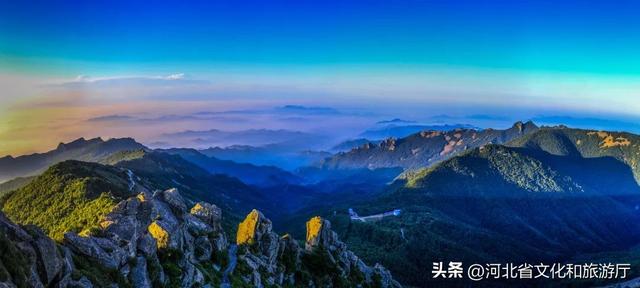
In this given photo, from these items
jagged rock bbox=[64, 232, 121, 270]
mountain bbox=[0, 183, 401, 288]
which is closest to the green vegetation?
mountain bbox=[0, 183, 401, 288]

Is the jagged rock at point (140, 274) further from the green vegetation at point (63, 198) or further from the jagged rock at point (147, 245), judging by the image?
the green vegetation at point (63, 198)

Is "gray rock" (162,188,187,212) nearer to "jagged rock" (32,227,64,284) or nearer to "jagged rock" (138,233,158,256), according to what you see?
"jagged rock" (138,233,158,256)

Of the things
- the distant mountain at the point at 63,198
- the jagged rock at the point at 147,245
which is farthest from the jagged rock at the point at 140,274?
the distant mountain at the point at 63,198

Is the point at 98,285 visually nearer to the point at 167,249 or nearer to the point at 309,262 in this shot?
the point at 167,249

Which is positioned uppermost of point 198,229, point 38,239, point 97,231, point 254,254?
point 38,239

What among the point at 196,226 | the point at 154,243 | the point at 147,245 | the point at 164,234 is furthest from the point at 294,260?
the point at 147,245

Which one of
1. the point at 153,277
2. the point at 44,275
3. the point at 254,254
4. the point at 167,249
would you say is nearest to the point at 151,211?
the point at 167,249
